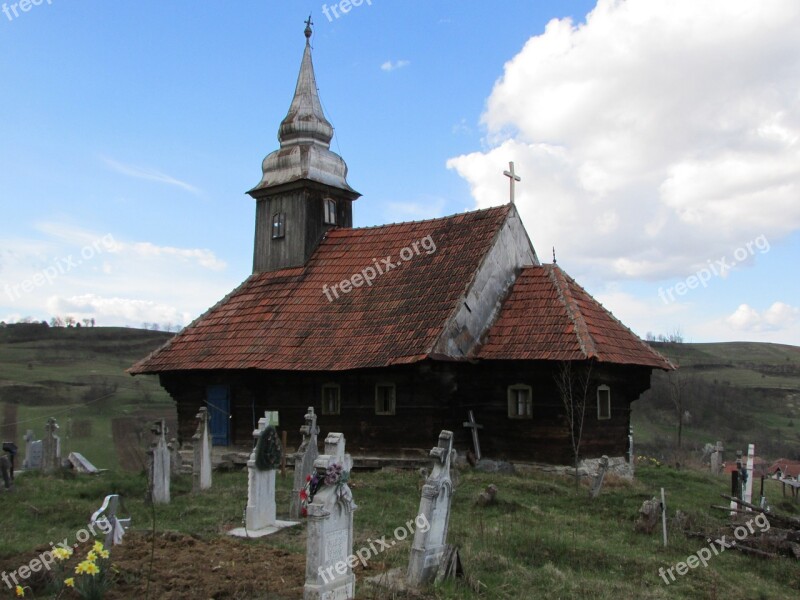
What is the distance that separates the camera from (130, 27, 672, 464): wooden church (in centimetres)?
1705

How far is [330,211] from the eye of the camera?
2361cm

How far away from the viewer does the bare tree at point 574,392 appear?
16.4 metres

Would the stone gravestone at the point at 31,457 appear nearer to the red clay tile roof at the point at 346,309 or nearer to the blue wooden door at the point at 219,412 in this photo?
the red clay tile roof at the point at 346,309

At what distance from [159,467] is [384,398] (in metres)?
5.87

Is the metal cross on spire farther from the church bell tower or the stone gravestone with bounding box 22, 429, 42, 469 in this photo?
the stone gravestone with bounding box 22, 429, 42, 469

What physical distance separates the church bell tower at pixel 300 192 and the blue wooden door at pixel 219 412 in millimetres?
4485

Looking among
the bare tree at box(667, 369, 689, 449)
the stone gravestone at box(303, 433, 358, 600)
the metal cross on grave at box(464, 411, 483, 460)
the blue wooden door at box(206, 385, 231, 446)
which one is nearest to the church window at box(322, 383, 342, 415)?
the blue wooden door at box(206, 385, 231, 446)

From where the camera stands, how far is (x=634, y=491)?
50.1ft

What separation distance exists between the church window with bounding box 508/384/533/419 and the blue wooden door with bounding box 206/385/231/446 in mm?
7709

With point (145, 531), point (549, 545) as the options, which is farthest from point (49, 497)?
point (549, 545)

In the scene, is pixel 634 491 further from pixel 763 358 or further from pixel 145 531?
pixel 763 358

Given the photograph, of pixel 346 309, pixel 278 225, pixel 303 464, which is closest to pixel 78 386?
pixel 278 225

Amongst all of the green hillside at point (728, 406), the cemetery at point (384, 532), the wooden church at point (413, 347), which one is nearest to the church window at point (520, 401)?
the wooden church at point (413, 347)

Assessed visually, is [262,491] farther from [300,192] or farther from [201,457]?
[300,192]
